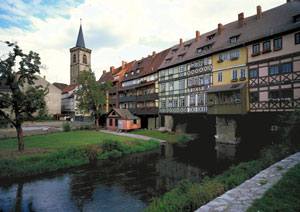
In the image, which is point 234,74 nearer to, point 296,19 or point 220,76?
point 220,76

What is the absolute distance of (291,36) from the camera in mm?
16438

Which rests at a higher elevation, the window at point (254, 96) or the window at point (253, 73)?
the window at point (253, 73)

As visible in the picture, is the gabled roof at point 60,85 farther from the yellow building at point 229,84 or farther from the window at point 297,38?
the window at point 297,38

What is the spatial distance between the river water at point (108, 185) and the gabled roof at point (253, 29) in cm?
1311

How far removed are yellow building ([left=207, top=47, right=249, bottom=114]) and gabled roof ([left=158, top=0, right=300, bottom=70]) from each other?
110cm

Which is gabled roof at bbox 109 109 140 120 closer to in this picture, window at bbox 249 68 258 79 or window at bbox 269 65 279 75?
window at bbox 249 68 258 79

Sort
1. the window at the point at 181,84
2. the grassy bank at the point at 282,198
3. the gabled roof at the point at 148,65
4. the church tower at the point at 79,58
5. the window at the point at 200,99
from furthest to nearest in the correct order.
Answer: the church tower at the point at 79,58
the gabled roof at the point at 148,65
the window at the point at 181,84
the window at the point at 200,99
the grassy bank at the point at 282,198

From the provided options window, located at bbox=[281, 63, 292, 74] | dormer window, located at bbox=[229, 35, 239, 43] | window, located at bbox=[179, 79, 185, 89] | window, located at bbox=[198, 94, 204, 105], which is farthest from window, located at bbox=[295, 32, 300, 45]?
window, located at bbox=[179, 79, 185, 89]

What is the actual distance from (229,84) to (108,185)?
1716cm

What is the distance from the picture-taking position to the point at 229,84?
21141 mm

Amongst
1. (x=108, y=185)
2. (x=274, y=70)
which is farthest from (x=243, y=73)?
(x=108, y=185)

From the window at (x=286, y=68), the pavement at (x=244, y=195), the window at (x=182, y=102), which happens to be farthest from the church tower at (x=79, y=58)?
the pavement at (x=244, y=195)

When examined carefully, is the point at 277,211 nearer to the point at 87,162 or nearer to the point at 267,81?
the point at 87,162

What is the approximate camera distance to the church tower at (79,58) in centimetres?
7238
